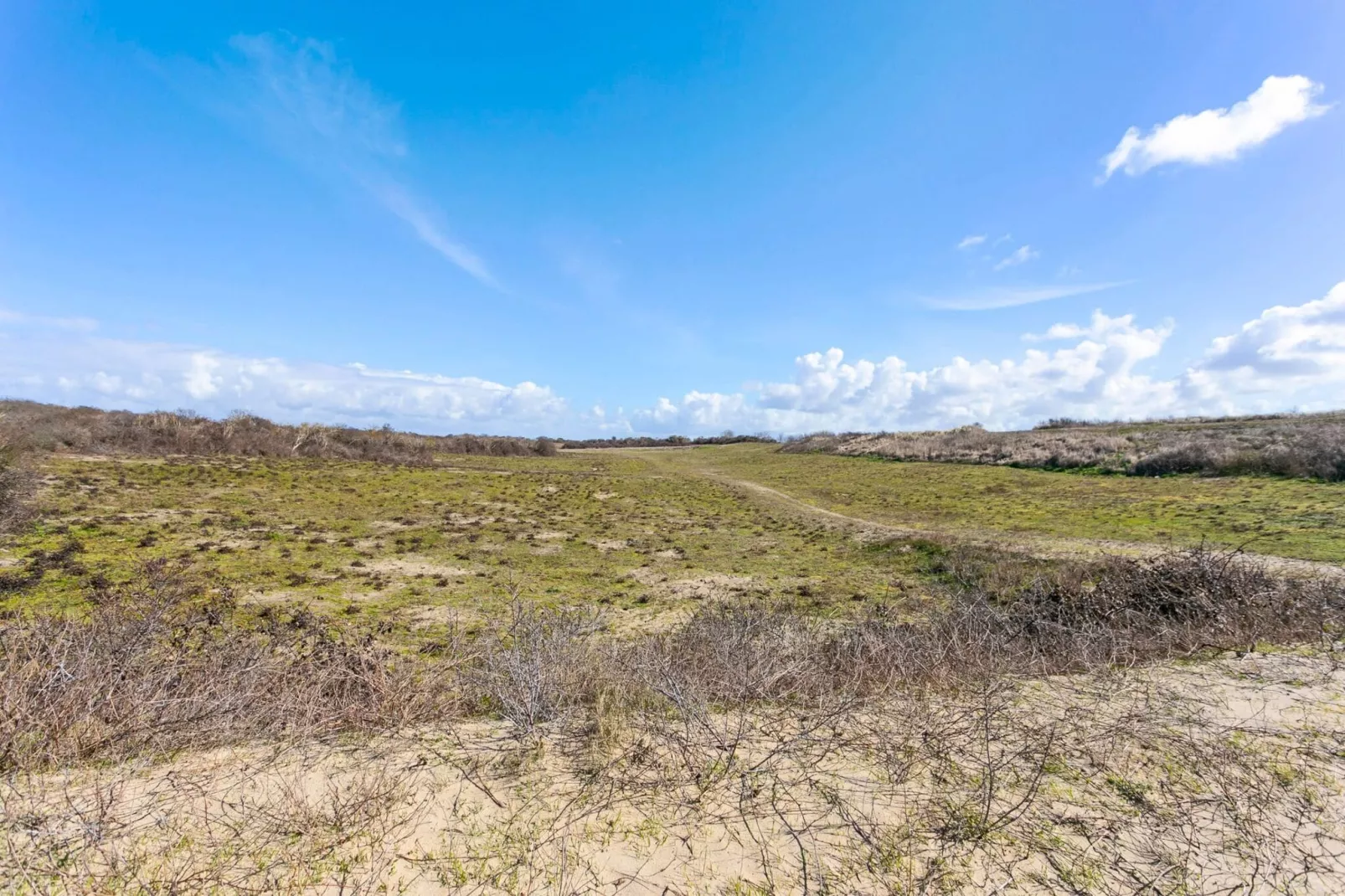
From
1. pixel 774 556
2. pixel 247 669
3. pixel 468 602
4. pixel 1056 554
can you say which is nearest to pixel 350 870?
pixel 247 669

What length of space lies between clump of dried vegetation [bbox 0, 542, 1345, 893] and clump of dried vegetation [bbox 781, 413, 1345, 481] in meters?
26.4

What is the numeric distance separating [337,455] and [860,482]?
3539cm

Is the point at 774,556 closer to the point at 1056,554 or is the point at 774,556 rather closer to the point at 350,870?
the point at 1056,554

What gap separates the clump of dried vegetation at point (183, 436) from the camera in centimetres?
2488

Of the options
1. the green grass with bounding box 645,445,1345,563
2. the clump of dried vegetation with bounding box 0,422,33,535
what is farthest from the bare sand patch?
the green grass with bounding box 645,445,1345,563

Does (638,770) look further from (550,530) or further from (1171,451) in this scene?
(1171,451)

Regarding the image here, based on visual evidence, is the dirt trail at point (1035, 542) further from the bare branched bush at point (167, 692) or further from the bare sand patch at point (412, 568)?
the bare branched bush at point (167, 692)

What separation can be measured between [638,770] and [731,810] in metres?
0.80

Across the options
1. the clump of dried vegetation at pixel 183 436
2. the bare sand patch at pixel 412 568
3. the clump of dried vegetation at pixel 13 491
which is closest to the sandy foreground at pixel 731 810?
the bare sand patch at pixel 412 568

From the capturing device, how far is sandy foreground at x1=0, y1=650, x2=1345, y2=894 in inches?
122

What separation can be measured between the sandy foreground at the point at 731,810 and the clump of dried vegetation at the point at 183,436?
26.9 m

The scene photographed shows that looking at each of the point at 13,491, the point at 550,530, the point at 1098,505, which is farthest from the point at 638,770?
the point at 1098,505

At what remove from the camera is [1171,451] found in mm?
28500

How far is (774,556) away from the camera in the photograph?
16.4 metres
